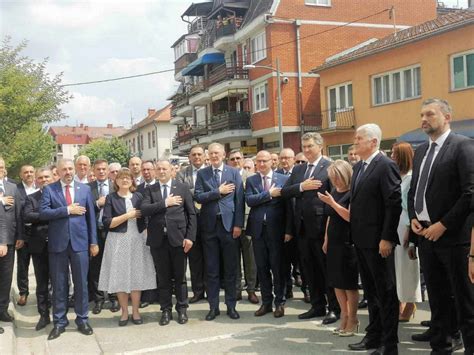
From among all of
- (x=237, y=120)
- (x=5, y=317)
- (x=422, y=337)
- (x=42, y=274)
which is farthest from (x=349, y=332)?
(x=237, y=120)

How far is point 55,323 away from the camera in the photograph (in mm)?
6133

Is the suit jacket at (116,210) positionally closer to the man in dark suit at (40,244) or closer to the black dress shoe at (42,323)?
the man in dark suit at (40,244)

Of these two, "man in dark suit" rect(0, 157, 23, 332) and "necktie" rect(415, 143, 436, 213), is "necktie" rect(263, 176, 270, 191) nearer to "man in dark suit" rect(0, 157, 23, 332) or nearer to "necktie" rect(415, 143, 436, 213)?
"necktie" rect(415, 143, 436, 213)

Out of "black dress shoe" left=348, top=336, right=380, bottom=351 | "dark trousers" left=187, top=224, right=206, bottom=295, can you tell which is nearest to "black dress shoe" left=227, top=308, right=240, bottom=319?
"dark trousers" left=187, top=224, right=206, bottom=295

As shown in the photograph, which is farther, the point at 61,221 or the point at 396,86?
the point at 396,86

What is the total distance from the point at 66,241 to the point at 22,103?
12065 millimetres

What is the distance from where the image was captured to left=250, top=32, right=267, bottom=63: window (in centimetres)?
2878

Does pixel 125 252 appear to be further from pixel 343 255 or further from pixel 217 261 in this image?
pixel 343 255

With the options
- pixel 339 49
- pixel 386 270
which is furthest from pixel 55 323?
pixel 339 49

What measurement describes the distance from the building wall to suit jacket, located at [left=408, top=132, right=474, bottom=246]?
1552 cm

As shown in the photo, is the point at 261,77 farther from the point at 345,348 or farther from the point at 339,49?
the point at 345,348

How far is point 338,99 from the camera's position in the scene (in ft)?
84.8

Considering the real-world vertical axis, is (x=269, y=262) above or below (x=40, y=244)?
below

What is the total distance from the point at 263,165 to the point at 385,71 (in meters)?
17.6
